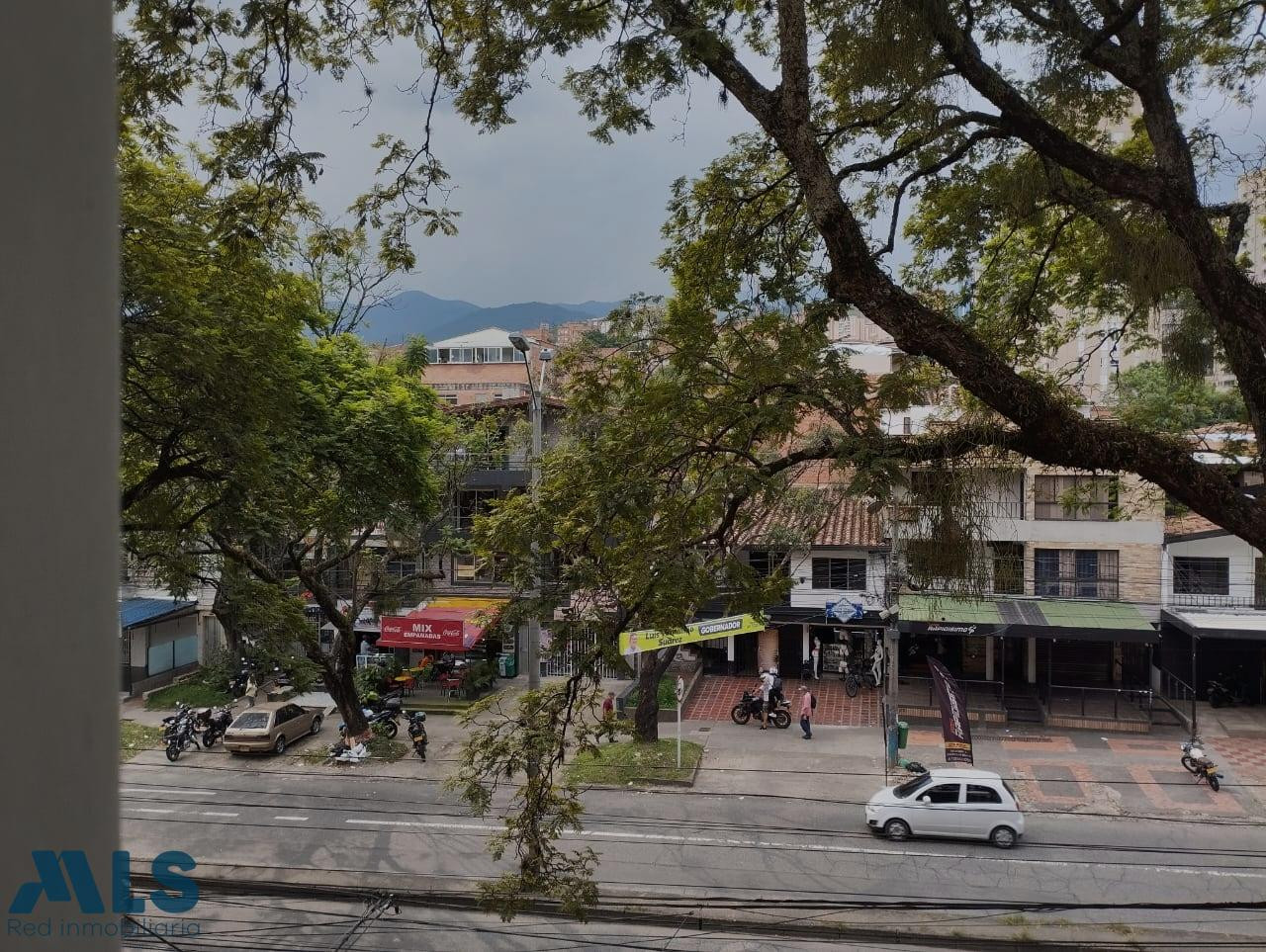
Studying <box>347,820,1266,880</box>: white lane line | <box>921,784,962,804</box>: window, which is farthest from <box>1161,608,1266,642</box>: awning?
<box>921,784,962,804</box>: window

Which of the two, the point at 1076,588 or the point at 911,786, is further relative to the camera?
the point at 1076,588

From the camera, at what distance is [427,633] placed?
53.0 ft

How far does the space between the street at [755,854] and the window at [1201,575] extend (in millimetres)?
6145

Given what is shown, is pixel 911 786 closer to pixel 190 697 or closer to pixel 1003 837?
pixel 1003 837

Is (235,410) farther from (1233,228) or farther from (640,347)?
(1233,228)

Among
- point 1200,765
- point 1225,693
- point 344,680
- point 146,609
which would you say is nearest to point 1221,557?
point 1225,693

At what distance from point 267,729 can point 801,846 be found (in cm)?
814

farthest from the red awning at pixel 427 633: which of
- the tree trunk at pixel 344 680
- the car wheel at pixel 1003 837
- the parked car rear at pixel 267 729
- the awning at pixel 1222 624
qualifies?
the awning at pixel 1222 624

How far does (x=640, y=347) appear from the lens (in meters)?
5.12

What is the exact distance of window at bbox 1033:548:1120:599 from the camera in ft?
Answer: 53.9

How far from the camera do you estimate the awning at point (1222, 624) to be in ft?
49.3

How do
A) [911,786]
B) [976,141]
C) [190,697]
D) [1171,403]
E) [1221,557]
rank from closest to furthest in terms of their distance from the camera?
[976,141] → [1171,403] → [911,786] → [1221,557] → [190,697]

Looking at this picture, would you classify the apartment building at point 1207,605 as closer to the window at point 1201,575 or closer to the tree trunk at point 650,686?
the window at point 1201,575

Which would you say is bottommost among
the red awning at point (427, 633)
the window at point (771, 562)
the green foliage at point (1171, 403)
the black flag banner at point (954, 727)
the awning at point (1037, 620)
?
the black flag banner at point (954, 727)
